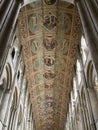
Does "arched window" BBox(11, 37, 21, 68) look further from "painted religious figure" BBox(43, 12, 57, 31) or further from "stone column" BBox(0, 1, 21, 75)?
"stone column" BBox(0, 1, 21, 75)

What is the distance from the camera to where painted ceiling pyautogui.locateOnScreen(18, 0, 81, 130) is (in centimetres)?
1095

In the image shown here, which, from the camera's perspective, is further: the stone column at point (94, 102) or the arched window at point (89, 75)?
the arched window at point (89, 75)

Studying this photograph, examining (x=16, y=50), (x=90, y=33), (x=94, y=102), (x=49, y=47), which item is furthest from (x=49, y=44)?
(x=90, y=33)

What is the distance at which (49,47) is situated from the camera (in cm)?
1342

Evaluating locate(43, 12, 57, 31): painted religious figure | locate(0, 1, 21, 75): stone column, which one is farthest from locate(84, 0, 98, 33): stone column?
locate(43, 12, 57, 31): painted religious figure

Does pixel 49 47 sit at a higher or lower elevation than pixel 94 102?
higher

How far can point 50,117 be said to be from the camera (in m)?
23.8

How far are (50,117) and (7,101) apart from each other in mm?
15990

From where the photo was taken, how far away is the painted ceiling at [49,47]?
11.0 meters

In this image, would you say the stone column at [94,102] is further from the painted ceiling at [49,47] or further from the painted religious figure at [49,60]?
the painted religious figure at [49,60]

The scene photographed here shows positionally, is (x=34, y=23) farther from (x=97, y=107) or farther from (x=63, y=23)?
(x=97, y=107)

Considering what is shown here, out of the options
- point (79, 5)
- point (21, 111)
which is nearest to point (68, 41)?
point (79, 5)

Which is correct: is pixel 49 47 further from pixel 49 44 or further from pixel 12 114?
pixel 12 114

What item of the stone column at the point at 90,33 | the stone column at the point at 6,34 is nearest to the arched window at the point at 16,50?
the stone column at the point at 6,34
